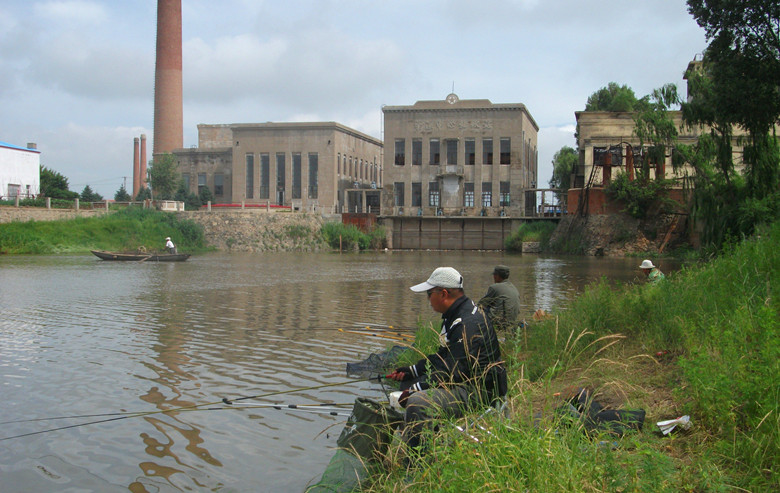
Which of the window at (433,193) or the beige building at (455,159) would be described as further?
the window at (433,193)

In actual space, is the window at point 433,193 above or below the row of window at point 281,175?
below

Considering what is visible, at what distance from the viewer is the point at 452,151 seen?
64.1 meters

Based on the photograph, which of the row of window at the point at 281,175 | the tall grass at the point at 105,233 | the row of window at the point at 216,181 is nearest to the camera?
the tall grass at the point at 105,233

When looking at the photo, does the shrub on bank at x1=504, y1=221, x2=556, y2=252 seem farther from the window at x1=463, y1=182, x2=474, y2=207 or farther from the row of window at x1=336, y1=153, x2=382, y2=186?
the row of window at x1=336, y1=153, x2=382, y2=186

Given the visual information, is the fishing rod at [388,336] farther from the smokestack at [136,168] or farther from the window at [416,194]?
the smokestack at [136,168]

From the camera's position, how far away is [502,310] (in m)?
10.4

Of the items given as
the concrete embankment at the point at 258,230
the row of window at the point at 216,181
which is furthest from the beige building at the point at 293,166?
the concrete embankment at the point at 258,230

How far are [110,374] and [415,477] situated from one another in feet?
21.2

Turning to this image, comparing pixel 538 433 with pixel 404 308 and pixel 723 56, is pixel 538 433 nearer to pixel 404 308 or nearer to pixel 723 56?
pixel 404 308

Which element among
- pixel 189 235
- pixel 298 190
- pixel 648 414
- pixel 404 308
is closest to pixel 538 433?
pixel 648 414

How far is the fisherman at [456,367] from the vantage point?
5262mm

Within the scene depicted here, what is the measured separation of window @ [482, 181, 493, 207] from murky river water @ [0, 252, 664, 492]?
1637 inches

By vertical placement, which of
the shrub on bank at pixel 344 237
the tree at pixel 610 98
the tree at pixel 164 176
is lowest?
the shrub on bank at pixel 344 237

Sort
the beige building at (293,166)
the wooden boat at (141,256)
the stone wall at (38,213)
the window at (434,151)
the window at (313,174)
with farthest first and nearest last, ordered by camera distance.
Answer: the window at (313,174)
the beige building at (293,166)
the window at (434,151)
the stone wall at (38,213)
the wooden boat at (141,256)
